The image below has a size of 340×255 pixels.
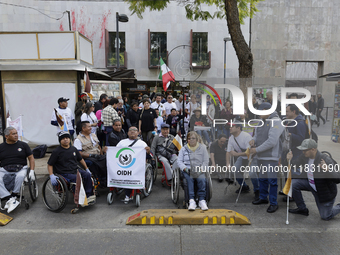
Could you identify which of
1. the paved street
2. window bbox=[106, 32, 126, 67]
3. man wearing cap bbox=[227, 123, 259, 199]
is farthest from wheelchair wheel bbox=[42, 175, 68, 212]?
window bbox=[106, 32, 126, 67]

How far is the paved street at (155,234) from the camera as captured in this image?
3.81 meters

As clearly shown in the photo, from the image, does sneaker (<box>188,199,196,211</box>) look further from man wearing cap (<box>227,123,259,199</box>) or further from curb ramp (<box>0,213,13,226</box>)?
curb ramp (<box>0,213,13,226</box>)

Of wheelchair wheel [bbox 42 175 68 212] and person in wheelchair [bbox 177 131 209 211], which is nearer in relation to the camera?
wheelchair wheel [bbox 42 175 68 212]

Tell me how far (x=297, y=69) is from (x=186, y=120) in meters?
17.2

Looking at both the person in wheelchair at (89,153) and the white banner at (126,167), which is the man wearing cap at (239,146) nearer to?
the white banner at (126,167)

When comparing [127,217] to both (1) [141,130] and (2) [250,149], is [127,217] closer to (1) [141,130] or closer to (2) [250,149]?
(2) [250,149]

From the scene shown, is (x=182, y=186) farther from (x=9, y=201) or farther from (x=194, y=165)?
(x=9, y=201)

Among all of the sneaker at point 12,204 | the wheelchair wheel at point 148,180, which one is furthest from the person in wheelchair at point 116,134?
the sneaker at point 12,204

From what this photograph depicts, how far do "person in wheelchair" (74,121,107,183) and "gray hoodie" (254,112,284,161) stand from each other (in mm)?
3220

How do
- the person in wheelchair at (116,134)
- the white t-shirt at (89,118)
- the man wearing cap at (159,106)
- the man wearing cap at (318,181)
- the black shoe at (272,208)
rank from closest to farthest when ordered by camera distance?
1. the man wearing cap at (318,181)
2. the black shoe at (272,208)
3. the person in wheelchair at (116,134)
4. the white t-shirt at (89,118)
5. the man wearing cap at (159,106)

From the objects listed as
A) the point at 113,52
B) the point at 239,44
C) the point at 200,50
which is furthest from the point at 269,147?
the point at 113,52

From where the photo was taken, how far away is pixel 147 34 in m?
20.9

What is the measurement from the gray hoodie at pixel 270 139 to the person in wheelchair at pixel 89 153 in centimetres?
322

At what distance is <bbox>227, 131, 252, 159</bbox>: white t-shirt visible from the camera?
5.29 m
